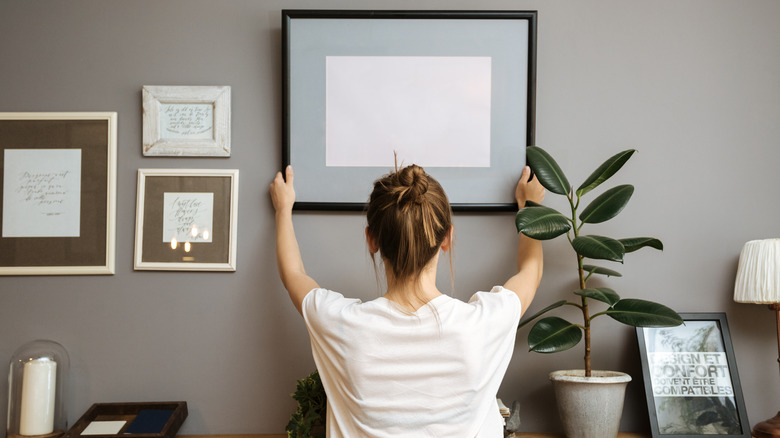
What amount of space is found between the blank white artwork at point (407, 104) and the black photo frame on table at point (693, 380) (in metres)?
0.75

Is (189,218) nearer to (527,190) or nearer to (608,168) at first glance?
(527,190)

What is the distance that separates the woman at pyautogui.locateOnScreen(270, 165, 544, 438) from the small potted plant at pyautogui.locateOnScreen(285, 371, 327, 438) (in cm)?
30

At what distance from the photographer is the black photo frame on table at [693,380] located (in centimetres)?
156

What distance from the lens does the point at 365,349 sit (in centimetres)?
108

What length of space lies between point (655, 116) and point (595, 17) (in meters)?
0.36

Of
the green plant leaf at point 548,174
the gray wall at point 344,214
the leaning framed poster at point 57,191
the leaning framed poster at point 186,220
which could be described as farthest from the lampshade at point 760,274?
the leaning framed poster at point 57,191

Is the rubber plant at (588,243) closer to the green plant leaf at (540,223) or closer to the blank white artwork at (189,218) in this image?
the green plant leaf at (540,223)

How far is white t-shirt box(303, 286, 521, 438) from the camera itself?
1073 millimetres

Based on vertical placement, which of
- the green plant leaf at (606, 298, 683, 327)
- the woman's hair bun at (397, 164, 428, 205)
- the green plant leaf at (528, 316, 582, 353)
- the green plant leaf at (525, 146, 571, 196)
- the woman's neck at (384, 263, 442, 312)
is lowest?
the green plant leaf at (528, 316, 582, 353)

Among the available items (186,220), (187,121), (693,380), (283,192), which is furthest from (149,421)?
(693,380)

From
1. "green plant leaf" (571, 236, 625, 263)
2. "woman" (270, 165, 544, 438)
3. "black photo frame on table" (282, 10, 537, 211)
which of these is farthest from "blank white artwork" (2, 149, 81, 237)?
"green plant leaf" (571, 236, 625, 263)

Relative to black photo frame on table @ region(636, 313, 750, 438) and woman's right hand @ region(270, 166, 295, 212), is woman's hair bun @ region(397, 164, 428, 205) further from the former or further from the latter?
black photo frame on table @ region(636, 313, 750, 438)

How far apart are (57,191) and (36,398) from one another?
60cm

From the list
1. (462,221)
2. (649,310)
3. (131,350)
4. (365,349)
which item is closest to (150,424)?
(131,350)
